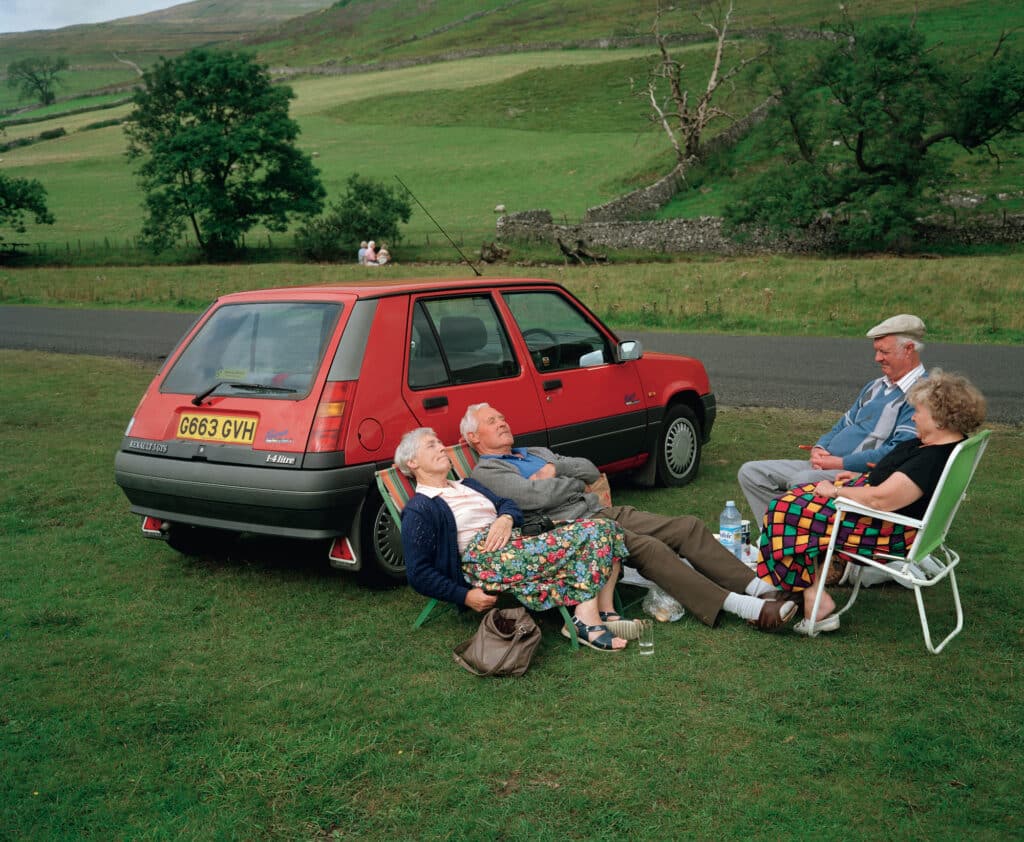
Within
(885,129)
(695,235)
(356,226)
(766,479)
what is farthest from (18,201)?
(766,479)

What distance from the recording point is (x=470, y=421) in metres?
6.24

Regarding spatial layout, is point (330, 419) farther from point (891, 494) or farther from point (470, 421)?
point (891, 494)

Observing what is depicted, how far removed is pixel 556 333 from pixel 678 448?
1.74 meters

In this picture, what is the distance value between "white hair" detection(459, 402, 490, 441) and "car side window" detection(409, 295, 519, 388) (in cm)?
37

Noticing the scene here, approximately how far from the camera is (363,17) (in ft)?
619

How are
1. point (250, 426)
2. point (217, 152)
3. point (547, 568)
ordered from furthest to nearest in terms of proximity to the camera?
point (217, 152) → point (250, 426) → point (547, 568)

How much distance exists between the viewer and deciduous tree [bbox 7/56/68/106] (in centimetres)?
14812

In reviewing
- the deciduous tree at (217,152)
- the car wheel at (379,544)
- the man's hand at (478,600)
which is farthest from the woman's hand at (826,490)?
the deciduous tree at (217,152)

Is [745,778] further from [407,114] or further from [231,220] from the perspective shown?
→ [407,114]

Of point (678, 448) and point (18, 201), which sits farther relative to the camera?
point (18, 201)

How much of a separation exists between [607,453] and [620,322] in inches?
557

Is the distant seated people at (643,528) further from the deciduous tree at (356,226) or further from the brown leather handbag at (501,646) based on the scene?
the deciduous tree at (356,226)

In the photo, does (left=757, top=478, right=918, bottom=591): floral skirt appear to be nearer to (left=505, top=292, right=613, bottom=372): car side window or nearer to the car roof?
(left=505, top=292, right=613, bottom=372): car side window

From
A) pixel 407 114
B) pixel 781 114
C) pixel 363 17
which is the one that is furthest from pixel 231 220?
pixel 363 17
